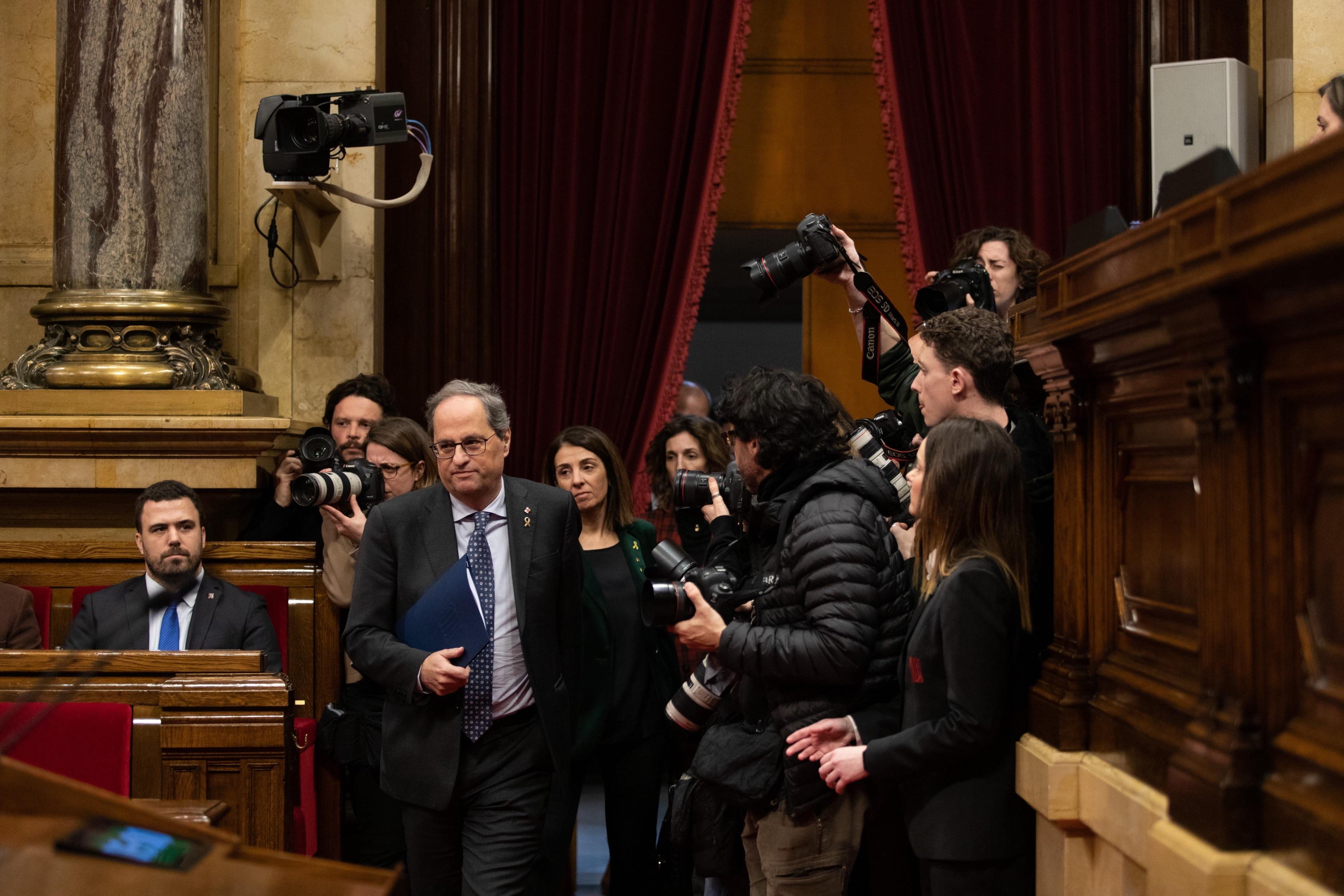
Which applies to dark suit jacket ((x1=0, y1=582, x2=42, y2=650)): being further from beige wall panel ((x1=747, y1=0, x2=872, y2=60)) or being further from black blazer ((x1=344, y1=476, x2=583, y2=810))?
beige wall panel ((x1=747, y1=0, x2=872, y2=60))

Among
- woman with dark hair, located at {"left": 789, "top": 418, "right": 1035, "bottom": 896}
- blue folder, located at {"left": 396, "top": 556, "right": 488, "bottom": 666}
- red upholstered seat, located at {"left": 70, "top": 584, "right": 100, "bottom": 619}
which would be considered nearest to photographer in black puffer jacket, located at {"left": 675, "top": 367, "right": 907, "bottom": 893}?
woman with dark hair, located at {"left": 789, "top": 418, "right": 1035, "bottom": 896}

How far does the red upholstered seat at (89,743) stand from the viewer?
8.53ft

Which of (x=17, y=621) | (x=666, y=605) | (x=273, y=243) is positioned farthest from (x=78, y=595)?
(x=666, y=605)

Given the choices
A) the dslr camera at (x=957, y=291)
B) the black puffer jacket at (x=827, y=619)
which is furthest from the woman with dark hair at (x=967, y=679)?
the dslr camera at (x=957, y=291)

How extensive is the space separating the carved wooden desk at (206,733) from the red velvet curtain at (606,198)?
2.05 m

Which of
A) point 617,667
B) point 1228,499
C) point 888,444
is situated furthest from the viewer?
point 617,667

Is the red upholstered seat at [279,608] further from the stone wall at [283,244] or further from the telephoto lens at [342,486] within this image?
the stone wall at [283,244]

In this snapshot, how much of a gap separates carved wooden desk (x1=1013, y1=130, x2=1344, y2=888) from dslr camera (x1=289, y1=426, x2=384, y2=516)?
2.07 metres

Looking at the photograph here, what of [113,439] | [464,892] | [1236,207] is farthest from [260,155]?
[1236,207]

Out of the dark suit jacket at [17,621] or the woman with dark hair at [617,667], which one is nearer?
the woman with dark hair at [617,667]

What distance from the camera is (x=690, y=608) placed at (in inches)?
95.0

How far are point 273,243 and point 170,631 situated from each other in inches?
61.2

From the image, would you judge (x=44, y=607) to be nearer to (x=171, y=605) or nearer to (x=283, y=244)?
(x=171, y=605)

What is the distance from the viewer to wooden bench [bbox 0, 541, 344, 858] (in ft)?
11.6
